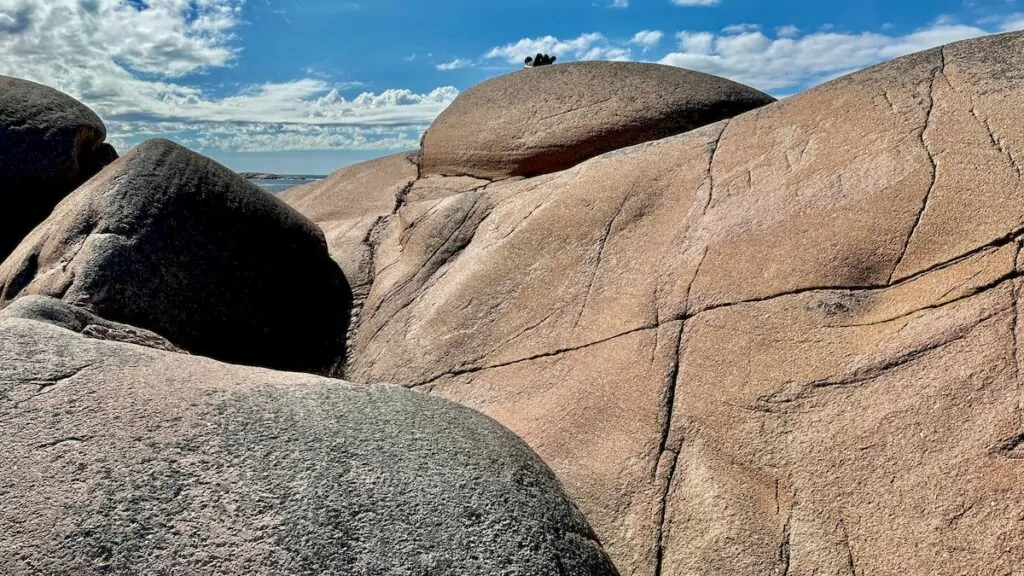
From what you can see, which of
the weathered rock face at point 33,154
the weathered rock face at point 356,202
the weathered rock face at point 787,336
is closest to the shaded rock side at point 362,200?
the weathered rock face at point 356,202

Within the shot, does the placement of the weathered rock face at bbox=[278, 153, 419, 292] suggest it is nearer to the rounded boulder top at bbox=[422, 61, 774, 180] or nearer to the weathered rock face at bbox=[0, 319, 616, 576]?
the rounded boulder top at bbox=[422, 61, 774, 180]

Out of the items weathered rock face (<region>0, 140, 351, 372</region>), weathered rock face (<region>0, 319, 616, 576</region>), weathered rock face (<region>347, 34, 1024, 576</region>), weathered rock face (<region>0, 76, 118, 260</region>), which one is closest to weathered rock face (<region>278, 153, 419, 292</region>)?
weathered rock face (<region>0, 140, 351, 372</region>)

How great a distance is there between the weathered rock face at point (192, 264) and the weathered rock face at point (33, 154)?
1976mm

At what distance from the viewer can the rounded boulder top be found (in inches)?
292

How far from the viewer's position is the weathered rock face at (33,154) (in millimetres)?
7512

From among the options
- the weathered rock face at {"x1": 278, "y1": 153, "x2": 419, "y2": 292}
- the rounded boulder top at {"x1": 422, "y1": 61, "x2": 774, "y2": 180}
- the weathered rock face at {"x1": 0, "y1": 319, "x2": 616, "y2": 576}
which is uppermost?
the rounded boulder top at {"x1": 422, "y1": 61, "x2": 774, "y2": 180}

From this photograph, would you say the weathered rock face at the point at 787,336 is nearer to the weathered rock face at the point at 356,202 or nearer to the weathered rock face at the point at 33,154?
the weathered rock face at the point at 356,202

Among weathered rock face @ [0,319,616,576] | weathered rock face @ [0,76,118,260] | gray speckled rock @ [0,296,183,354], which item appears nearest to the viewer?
weathered rock face @ [0,319,616,576]

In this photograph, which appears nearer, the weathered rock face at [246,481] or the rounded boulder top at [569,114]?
the weathered rock face at [246,481]

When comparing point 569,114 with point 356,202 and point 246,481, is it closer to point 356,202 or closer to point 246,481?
point 356,202

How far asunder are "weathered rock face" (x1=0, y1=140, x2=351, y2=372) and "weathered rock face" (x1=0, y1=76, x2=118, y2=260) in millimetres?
1976

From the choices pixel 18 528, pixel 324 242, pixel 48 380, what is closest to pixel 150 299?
pixel 324 242

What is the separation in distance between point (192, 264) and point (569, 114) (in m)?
3.54

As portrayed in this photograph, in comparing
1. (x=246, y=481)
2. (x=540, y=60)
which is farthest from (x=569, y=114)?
(x=246, y=481)
